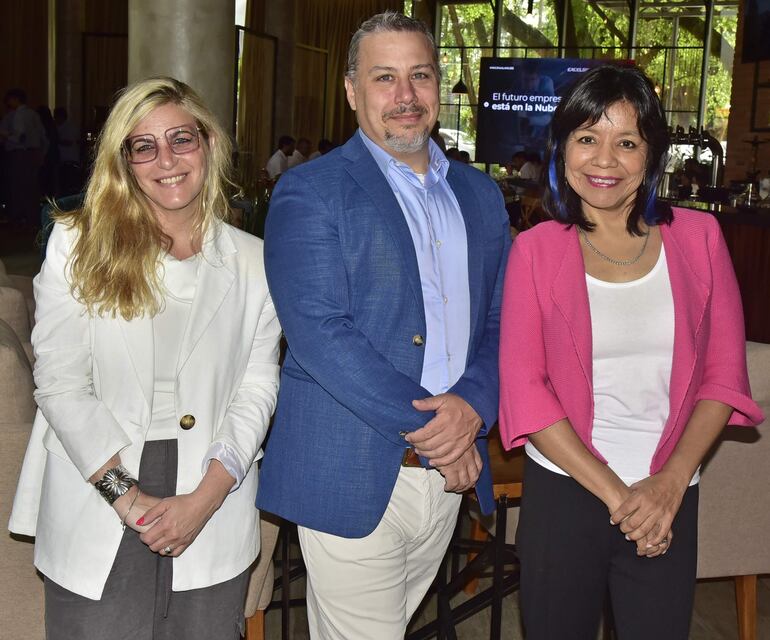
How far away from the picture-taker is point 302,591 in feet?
12.4

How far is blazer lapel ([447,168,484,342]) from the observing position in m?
2.08

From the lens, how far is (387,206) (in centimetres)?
199

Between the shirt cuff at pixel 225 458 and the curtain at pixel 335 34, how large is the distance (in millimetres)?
19362

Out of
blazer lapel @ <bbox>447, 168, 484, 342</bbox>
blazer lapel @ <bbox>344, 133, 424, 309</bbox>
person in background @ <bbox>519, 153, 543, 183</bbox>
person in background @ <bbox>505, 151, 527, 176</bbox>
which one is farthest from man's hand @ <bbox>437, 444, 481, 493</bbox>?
person in background @ <bbox>505, 151, 527, 176</bbox>

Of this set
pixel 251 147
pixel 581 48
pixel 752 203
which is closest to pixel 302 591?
pixel 752 203

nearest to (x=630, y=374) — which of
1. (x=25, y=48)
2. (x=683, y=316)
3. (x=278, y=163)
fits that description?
(x=683, y=316)

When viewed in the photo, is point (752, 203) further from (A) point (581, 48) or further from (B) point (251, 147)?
(A) point (581, 48)

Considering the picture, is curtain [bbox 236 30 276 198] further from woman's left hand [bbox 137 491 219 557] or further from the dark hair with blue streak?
woman's left hand [bbox 137 491 219 557]

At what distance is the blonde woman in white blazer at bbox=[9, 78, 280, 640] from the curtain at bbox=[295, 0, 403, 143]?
19.2 meters

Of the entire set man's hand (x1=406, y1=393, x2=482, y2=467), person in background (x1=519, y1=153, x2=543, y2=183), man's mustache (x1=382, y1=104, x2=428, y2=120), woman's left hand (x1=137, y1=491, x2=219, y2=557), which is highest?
man's mustache (x1=382, y1=104, x2=428, y2=120)

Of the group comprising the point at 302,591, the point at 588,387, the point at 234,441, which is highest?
the point at 588,387

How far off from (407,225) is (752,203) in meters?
6.21

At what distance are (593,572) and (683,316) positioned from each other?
0.54 m

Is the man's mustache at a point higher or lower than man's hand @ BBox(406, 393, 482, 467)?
higher
